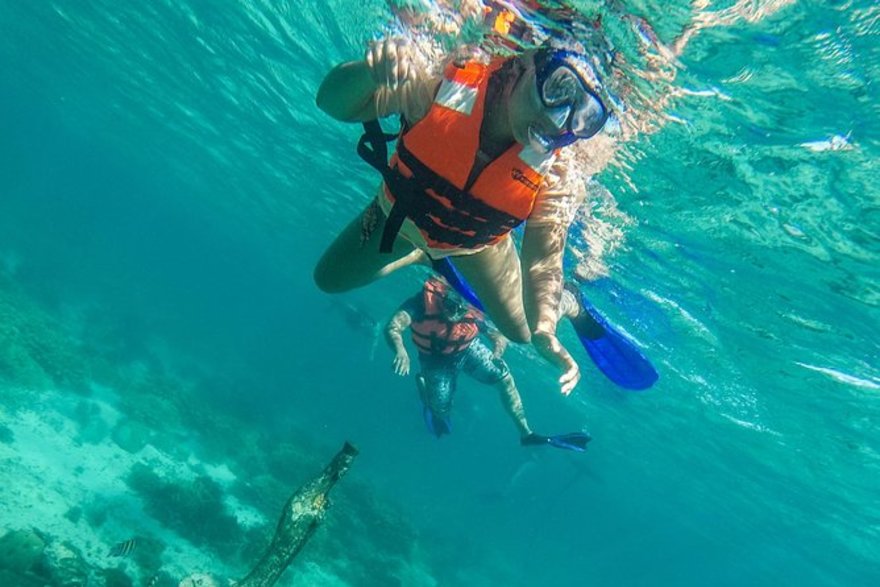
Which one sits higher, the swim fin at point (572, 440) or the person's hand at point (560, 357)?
the person's hand at point (560, 357)

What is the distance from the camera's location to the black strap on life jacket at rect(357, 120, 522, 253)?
424 cm

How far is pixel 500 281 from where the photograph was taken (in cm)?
562

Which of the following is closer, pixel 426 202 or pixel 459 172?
pixel 459 172

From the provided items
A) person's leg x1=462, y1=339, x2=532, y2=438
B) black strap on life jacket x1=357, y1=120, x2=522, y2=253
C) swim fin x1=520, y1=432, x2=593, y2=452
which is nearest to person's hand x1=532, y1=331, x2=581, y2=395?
black strap on life jacket x1=357, y1=120, x2=522, y2=253

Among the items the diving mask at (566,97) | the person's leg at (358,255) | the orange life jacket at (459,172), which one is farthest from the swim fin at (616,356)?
the diving mask at (566,97)

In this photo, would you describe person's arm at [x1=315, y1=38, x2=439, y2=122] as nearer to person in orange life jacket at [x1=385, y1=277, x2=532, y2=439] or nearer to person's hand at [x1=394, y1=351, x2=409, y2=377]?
person's hand at [x1=394, y1=351, x2=409, y2=377]

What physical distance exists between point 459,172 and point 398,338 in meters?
8.02

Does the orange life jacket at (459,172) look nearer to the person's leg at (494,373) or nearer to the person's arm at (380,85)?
the person's arm at (380,85)

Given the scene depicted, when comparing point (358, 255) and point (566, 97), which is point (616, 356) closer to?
A: point (358, 255)

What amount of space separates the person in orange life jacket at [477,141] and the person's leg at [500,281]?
0.28 m

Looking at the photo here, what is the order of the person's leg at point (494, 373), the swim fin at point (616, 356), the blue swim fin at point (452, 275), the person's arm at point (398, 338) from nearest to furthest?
the blue swim fin at point (452, 275)
the swim fin at point (616, 356)
the person's arm at point (398, 338)
the person's leg at point (494, 373)

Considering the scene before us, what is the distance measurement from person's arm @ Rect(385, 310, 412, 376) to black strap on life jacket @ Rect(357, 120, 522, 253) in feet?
18.5

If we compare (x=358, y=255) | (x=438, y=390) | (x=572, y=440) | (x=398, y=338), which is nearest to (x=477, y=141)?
(x=358, y=255)

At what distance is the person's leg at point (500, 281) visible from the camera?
5.39m
